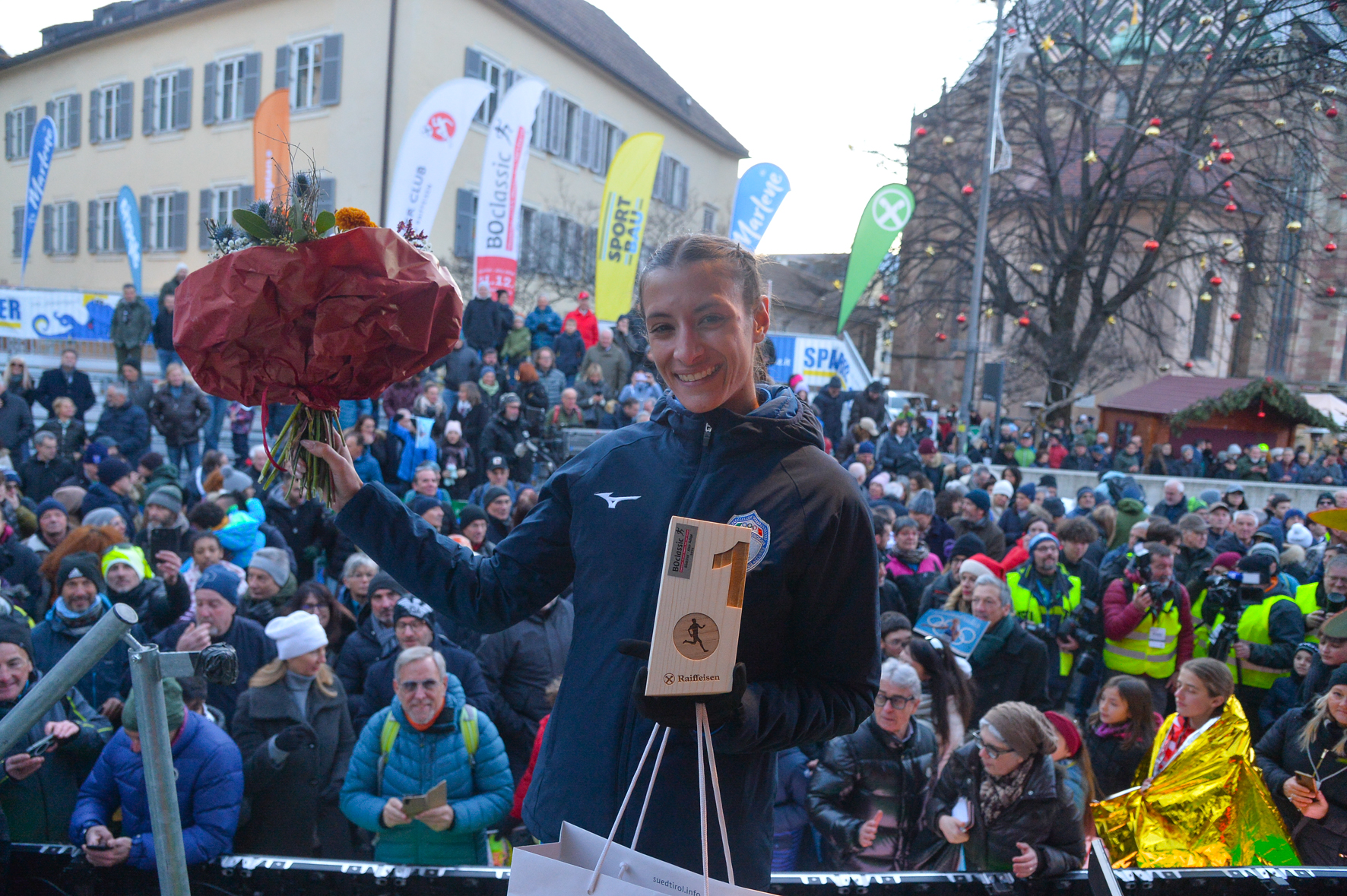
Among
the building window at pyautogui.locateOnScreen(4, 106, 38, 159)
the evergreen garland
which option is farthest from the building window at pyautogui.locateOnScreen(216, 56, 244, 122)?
the evergreen garland

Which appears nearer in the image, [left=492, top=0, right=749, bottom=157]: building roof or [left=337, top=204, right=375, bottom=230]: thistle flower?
[left=337, top=204, right=375, bottom=230]: thistle flower

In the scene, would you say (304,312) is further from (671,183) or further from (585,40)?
(671,183)

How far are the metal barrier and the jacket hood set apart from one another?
165 cm

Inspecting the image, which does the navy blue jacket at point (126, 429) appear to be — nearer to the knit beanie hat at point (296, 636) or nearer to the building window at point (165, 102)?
the knit beanie hat at point (296, 636)

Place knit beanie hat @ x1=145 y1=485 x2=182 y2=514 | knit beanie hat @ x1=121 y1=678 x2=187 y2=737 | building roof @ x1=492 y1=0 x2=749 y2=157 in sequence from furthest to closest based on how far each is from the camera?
1. building roof @ x1=492 y1=0 x2=749 y2=157
2. knit beanie hat @ x1=145 y1=485 x2=182 y2=514
3. knit beanie hat @ x1=121 y1=678 x2=187 y2=737

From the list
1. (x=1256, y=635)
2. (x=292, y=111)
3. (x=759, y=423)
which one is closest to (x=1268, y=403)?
(x=1256, y=635)

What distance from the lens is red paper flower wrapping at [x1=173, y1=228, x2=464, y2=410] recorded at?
76.1 inches

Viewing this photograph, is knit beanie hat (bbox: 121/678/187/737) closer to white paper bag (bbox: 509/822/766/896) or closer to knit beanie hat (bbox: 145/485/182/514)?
white paper bag (bbox: 509/822/766/896)

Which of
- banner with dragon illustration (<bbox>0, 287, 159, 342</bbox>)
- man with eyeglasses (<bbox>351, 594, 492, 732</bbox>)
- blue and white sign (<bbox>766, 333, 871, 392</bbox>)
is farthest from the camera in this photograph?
blue and white sign (<bbox>766, 333, 871, 392</bbox>)

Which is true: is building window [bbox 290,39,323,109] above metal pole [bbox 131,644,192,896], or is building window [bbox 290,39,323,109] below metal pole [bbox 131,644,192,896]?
above

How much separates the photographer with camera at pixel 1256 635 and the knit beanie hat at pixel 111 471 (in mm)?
8726

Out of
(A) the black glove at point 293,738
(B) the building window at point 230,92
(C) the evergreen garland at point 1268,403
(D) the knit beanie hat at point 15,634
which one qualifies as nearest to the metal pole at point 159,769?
(A) the black glove at point 293,738

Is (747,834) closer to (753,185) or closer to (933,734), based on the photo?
(933,734)

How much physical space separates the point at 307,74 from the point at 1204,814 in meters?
23.3
